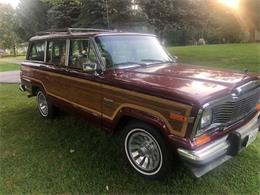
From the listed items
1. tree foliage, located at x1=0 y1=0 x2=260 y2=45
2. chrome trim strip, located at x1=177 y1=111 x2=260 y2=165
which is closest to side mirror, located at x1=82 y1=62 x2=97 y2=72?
chrome trim strip, located at x1=177 y1=111 x2=260 y2=165

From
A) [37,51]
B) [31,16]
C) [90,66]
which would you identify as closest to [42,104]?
[37,51]

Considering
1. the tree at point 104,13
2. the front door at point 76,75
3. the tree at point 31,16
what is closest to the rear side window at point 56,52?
the front door at point 76,75

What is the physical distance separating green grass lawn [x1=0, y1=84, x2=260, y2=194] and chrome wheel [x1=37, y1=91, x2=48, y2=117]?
2.66 ft

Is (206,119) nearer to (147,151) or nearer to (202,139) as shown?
→ (202,139)

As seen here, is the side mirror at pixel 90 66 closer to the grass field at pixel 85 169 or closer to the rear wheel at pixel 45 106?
the grass field at pixel 85 169

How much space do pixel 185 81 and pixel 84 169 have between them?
1918mm

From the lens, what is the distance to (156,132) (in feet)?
11.4

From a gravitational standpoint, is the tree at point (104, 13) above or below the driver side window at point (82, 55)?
above

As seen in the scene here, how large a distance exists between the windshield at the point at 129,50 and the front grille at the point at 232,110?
1.69 m

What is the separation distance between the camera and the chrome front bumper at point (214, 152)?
10.1 ft

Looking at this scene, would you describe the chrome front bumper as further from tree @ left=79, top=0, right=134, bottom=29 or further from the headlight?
tree @ left=79, top=0, right=134, bottom=29

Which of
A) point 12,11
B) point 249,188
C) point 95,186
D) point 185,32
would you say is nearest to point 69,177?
point 95,186

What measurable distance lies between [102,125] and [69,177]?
3.05 ft

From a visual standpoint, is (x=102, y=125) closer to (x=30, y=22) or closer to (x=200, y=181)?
(x=200, y=181)
